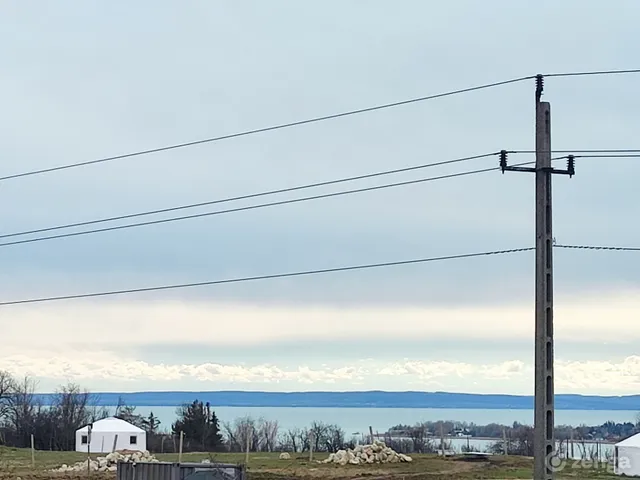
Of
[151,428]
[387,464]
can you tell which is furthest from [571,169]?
[151,428]

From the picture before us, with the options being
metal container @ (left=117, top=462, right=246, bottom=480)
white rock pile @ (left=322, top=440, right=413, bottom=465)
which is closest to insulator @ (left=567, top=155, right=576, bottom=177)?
metal container @ (left=117, top=462, right=246, bottom=480)

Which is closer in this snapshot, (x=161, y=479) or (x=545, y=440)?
(x=545, y=440)

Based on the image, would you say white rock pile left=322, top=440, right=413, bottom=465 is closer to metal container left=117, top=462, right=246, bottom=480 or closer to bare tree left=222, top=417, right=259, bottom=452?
metal container left=117, top=462, right=246, bottom=480

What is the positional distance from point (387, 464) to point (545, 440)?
100 ft

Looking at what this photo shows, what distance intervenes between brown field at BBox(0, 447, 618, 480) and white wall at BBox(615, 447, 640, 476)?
964 millimetres

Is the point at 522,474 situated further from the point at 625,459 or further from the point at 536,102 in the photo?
the point at 536,102

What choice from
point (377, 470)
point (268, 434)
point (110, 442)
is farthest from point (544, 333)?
point (268, 434)

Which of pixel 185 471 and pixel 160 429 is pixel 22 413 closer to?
pixel 160 429

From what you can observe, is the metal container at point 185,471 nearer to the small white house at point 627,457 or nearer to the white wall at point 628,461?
the small white house at point 627,457

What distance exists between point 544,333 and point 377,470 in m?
27.7

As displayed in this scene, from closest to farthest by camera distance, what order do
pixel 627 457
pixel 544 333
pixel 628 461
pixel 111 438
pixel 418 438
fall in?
pixel 544 333
pixel 628 461
pixel 627 457
pixel 111 438
pixel 418 438

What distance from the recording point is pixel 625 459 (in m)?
47.0

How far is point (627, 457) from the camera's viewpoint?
155 feet

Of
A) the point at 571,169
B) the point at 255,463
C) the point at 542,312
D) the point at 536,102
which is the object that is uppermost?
the point at 536,102
